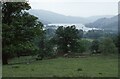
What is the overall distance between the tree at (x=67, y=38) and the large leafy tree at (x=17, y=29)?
24.8 m

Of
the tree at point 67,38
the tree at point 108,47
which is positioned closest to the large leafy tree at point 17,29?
the tree at point 108,47

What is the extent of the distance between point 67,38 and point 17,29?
2744 centimetres

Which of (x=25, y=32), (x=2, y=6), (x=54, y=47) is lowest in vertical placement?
(x=54, y=47)

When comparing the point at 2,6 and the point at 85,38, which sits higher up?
the point at 2,6

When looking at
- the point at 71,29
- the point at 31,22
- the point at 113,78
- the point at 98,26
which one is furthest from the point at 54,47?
the point at 113,78

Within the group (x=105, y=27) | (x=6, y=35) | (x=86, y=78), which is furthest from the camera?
(x=105, y=27)

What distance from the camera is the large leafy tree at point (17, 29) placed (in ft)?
65.5

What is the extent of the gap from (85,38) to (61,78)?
5089cm

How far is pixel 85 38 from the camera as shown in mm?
60094

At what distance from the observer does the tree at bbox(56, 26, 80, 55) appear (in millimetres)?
47219

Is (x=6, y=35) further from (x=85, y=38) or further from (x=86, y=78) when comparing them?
(x=85, y=38)

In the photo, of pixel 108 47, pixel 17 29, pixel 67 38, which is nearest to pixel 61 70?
pixel 17 29

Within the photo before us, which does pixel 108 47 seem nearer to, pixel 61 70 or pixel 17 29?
pixel 17 29

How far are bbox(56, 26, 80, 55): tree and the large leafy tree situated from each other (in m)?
24.8
